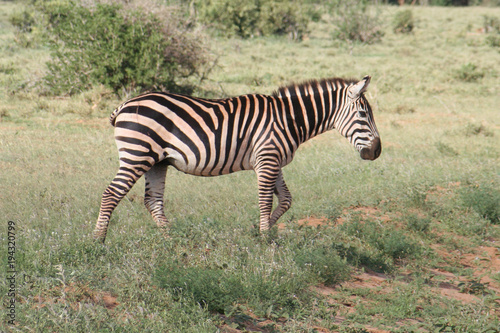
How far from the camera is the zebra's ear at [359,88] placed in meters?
5.81

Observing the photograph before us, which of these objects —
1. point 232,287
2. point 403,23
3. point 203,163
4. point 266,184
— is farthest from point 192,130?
point 403,23

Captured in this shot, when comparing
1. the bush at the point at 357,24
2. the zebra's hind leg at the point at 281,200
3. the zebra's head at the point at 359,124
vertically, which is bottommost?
the zebra's hind leg at the point at 281,200

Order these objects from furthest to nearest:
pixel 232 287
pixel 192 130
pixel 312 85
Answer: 1. pixel 312 85
2. pixel 192 130
3. pixel 232 287

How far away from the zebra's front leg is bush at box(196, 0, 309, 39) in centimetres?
2238

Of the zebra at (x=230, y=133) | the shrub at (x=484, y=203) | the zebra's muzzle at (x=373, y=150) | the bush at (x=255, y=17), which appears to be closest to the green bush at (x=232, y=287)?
the zebra at (x=230, y=133)

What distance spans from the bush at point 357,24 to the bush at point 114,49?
15.4m

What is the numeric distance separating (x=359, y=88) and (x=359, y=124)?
42 centimetres

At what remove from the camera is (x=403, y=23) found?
3438 centimetres

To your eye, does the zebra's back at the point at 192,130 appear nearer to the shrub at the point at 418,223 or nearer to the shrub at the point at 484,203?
the shrub at the point at 418,223

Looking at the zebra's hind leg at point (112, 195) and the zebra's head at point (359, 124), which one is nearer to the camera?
the zebra's hind leg at point (112, 195)

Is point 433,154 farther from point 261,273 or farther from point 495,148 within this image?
point 261,273

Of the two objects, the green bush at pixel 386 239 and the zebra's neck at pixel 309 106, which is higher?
the zebra's neck at pixel 309 106

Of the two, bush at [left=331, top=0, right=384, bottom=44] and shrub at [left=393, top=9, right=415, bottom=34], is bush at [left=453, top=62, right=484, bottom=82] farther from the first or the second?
shrub at [left=393, top=9, right=415, bottom=34]

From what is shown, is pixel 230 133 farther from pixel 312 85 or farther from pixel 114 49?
pixel 114 49
